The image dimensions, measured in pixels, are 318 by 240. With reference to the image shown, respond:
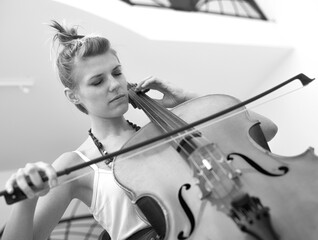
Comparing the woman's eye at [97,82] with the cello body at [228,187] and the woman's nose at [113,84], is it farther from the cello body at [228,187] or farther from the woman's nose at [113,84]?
the cello body at [228,187]

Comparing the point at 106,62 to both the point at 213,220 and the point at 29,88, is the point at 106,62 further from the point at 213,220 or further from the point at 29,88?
the point at 29,88

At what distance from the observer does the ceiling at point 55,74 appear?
1812 mm

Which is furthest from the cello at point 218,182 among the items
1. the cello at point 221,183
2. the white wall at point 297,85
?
the white wall at point 297,85

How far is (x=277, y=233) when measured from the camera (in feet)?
2.09

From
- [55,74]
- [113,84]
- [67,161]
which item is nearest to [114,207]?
[67,161]

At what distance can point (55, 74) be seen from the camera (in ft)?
6.09

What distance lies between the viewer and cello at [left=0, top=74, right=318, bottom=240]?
25.8 inches

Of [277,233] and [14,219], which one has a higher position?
[14,219]

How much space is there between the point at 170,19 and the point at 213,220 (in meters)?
1.66

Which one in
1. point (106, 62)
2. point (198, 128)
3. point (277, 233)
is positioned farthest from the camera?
point (106, 62)

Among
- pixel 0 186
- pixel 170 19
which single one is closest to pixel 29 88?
pixel 0 186

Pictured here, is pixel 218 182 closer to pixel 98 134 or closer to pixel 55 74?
pixel 98 134

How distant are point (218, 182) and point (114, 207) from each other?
0.45 m

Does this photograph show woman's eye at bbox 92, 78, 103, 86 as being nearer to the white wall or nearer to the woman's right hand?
the woman's right hand
